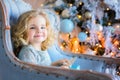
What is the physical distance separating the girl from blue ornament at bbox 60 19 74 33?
3.46 ft

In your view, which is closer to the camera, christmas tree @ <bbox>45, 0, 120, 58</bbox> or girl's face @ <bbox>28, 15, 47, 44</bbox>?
girl's face @ <bbox>28, 15, 47, 44</bbox>

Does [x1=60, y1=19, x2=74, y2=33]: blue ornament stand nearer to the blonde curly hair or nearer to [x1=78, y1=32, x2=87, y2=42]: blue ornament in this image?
[x1=78, y1=32, x2=87, y2=42]: blue ornament

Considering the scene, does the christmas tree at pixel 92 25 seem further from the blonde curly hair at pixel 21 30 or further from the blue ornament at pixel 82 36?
the blonde curly hair at pixel 21 30

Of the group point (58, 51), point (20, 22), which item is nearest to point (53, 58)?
point (58, 51)

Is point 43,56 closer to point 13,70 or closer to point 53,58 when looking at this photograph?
point 53,58

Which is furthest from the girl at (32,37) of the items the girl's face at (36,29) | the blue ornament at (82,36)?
the blue ornament at (82,36)

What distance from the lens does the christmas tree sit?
2750 millimetres

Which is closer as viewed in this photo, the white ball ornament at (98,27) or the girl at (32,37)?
the girl at (32,37)

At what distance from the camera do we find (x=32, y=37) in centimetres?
153

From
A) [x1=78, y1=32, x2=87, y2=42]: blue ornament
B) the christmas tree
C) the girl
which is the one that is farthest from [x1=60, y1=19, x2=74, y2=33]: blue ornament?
the girl

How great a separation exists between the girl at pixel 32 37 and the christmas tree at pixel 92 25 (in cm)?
113

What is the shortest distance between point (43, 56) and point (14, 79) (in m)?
0.30

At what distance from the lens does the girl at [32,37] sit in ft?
4.84

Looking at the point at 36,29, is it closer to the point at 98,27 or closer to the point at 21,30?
the point at 21,30
